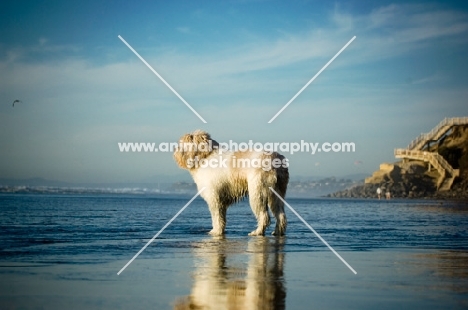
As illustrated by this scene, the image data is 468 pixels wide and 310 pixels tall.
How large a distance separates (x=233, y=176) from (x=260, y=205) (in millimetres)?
991

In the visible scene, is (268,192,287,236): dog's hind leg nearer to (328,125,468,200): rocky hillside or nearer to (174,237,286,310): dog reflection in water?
(174,237,286,310): dog reflection in water

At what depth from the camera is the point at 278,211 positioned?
14.8 meters

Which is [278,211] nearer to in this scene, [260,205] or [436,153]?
[260,205]

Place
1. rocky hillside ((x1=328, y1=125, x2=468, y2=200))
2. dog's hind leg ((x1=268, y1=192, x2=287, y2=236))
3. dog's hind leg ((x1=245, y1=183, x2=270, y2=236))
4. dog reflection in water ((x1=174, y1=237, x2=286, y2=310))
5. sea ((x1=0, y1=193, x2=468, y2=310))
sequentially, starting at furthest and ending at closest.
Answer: rocky hillside ((x1=328, y1=125, x2=468, y2=200))
dog's hind leg ((x1=268, y1=192, x2=287, y2=236))
dog's hind leg ((x1=245, y1=183, x2=270, y2=236))
sea ((x1=0, y1=193, x2=468, y2=310))
dog reflection in water ((x1=174, y1=237, x2=286, y2=310))

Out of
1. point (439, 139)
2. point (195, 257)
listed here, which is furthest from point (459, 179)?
point (195, 257)

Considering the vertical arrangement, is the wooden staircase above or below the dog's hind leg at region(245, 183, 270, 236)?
above

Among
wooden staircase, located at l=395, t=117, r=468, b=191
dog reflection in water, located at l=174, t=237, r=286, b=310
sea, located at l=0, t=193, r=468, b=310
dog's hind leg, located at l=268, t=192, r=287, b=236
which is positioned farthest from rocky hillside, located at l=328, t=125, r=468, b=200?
dog reflection in water, located at l=174, t=237, r=286, b=310

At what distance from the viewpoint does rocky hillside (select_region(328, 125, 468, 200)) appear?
199 feet

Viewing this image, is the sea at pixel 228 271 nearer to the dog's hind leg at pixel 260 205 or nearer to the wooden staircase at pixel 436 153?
the dog's hind leg at pixel 260 205

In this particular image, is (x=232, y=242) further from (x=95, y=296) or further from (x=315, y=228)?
(x=95, y=296)

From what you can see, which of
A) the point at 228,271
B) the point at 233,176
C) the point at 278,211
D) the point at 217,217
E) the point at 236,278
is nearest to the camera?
the point at 236,278

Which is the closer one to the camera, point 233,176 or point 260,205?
point 260,205

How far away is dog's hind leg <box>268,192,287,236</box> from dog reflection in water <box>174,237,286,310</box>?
85.4 inches

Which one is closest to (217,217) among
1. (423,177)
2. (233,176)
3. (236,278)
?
(233,176)
